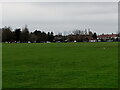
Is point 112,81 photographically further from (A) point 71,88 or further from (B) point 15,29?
(B) point 15,29

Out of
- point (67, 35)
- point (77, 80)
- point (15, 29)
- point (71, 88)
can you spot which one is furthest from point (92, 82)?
point (67, 35)

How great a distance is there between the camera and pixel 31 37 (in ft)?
439

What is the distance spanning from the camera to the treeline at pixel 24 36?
119 meters

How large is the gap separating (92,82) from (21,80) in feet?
10.4

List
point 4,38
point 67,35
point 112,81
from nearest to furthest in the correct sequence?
point 112,81 → point 4,38 → point 67,35

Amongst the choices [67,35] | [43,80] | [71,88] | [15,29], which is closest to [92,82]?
[71,88]

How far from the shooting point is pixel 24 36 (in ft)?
429

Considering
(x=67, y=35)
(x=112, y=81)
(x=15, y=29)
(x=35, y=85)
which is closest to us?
(x=35, y=85)

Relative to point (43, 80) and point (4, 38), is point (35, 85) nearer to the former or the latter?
point (43, 80)

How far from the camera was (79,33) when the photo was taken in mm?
155625

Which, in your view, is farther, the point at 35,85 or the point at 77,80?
the point at 77,80

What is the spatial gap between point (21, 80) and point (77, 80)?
8.21 ft

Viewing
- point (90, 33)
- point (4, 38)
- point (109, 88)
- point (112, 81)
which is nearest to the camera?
point (109, 88)

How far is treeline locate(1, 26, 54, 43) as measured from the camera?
119m
